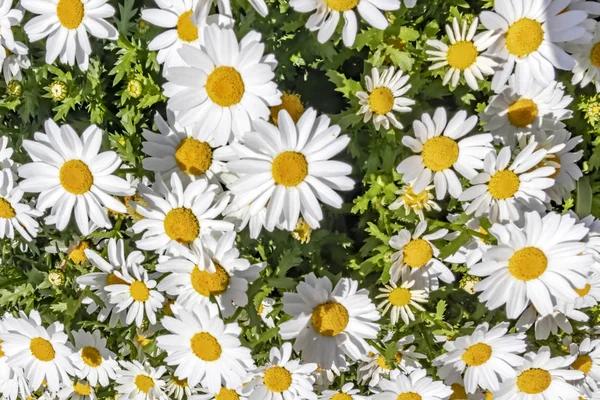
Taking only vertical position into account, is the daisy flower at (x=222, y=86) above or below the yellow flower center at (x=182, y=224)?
above

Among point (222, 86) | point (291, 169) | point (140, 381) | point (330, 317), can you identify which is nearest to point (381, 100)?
point (291, 169)

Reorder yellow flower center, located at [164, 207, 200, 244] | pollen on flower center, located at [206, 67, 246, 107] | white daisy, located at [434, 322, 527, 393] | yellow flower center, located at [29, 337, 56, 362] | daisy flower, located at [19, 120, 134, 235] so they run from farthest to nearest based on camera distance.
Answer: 1. yellow flower center, located at [29, 337, 56, 362]
2. white daisy, located at [434, 322, 527, 393]
3. yellow flower center, located at [164, 207, 200, 244]
4. daisy flower, located at [19, 120, 134, 235]
5. pollen on flower center, located at [206, 67, 246, 107]

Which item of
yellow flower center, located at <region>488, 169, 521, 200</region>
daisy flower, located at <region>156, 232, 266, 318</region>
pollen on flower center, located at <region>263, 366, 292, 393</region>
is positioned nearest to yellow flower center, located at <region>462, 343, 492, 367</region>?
yellow flower center, located at <region>488, 169, 521, 200</region>

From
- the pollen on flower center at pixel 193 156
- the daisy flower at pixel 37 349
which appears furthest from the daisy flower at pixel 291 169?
the daisy flower at pixel 37 349

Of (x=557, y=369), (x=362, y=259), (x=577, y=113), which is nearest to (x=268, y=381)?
(x=362, y=259)

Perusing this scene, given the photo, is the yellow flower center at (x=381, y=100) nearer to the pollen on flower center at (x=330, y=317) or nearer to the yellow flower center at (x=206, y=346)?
the pollen on flower center at (x=330, y=317)

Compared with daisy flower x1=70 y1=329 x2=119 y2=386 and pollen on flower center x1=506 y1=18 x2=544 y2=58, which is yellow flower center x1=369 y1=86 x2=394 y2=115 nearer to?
pollen on flower center x1=506 y1=18 x2=544 y2=58
